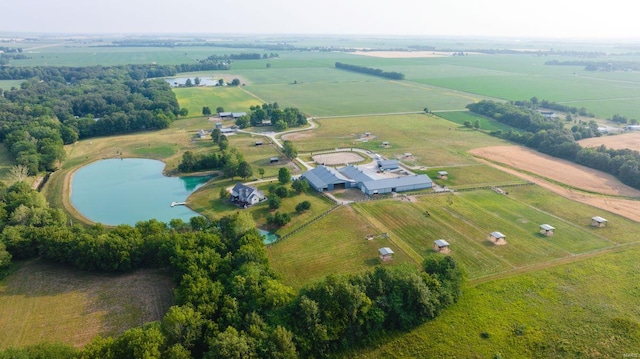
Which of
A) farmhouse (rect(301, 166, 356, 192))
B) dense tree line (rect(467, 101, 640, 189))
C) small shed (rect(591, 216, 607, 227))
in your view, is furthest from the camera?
dense tree line (rect(467, 101, 640, 189))

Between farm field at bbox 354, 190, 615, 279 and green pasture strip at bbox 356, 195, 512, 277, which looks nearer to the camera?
green pasture strip at bbox 356, 195, 512, 277

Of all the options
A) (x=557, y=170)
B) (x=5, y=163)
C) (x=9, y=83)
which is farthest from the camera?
(x=9, y=83)

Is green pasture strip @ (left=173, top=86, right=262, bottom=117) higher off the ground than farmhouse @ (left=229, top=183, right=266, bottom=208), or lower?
higher

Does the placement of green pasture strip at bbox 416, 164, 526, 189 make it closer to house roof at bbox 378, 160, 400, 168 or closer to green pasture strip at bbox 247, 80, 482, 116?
house roof at bbox 378, 160, 400, 168

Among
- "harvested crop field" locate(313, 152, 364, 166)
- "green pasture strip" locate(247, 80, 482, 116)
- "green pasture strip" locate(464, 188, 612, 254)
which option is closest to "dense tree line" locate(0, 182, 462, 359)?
"green pasture strip" locate(464, 188, 612, 254)

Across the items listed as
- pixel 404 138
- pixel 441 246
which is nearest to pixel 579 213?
pixel 441 246

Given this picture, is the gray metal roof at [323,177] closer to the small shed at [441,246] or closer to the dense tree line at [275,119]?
the small shed at [441,246]

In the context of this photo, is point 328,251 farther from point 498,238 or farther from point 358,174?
point 358,174
